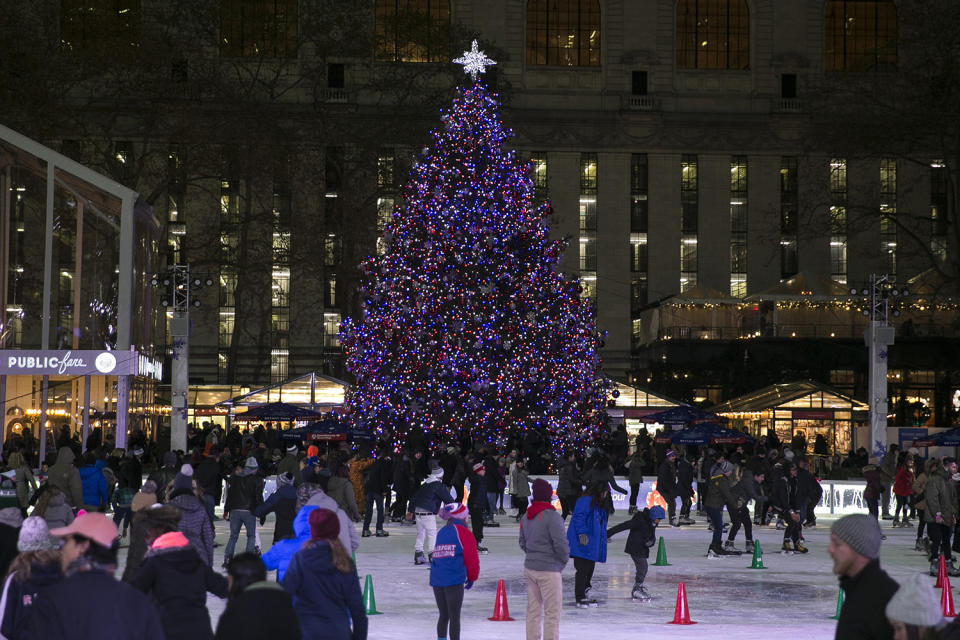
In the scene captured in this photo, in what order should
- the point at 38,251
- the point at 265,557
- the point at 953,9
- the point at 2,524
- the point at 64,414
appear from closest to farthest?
the point at 265,557 < the point at 2,524 < the point at 64,414 < the point at 953,9 < the point at 38,251

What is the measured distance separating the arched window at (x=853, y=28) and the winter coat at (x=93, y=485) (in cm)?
5835

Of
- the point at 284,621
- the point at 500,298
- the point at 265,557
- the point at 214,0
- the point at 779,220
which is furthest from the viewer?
the point at 779,220

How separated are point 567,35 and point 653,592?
2248 inches

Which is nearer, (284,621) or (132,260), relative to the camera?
(284,621)

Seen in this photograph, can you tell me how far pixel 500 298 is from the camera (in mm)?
32188

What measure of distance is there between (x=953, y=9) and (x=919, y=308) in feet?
65.0

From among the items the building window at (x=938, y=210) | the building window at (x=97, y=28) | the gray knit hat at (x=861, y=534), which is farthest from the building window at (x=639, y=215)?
the gray knit hat at (x=861, y=534)

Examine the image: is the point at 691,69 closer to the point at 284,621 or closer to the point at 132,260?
the point at 132,260

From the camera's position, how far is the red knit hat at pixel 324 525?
25.4 ft

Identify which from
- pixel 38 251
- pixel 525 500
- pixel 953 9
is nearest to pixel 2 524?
pixel 525 500

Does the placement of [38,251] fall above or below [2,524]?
above

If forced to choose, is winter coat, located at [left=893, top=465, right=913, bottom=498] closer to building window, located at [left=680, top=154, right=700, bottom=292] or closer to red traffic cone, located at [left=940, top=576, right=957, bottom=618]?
red traffic cone, located at [left=940, top=576, right=957, bottom=618]

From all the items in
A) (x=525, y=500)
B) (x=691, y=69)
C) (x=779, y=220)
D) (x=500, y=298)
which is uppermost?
(x=691, y=69)

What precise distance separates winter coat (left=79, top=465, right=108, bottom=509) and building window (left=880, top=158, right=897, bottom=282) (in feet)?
179
